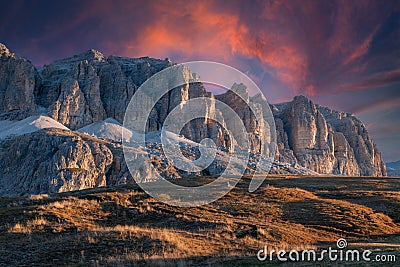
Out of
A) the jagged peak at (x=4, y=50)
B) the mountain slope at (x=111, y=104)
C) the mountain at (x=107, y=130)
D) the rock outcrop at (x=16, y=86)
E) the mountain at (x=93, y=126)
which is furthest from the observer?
the jagged peak at (x=4, y=50)

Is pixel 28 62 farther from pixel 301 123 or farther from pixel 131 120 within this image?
pixel 301 123

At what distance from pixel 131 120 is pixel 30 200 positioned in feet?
443

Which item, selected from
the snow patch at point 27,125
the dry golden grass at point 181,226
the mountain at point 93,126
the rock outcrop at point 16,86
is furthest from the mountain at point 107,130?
the dry golden grass at point 181,226

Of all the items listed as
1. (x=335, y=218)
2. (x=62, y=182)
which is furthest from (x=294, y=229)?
(x=62, y=182)

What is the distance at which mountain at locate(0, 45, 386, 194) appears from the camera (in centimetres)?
9488

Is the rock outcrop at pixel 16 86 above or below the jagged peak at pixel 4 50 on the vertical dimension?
below

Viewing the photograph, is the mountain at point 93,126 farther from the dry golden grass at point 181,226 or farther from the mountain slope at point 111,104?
the dry golden grass at point 181,226

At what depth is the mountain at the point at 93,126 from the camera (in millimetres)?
94875

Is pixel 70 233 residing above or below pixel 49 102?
below

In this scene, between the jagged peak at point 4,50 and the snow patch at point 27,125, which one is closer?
the snow patch at point 27,125

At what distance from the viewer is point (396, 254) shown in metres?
13.7

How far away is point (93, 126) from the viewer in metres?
149

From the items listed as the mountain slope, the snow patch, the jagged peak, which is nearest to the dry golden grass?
the snow patch

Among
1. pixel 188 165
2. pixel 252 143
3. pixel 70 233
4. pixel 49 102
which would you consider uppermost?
pixel 49 102
